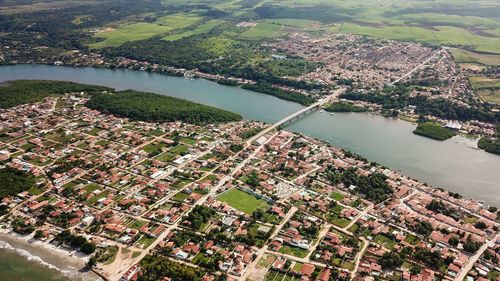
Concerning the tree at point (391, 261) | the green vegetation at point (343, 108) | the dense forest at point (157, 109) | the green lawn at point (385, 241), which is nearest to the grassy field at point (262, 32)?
the green vegetation at point (343, 108)

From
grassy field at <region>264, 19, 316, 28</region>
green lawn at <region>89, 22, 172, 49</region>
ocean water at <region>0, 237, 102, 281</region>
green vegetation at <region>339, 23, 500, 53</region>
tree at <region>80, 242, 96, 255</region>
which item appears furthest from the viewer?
grassy field at <region>264, 19, 316, 28</region>

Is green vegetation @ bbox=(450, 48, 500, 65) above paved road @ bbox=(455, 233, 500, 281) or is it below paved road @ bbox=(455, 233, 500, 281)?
above

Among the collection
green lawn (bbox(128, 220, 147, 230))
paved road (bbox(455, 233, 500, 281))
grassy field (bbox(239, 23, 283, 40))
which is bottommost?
paved road (bbox(455, 233, 500, 281))

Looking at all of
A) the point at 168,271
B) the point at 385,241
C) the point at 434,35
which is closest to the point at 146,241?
the point at 168,271

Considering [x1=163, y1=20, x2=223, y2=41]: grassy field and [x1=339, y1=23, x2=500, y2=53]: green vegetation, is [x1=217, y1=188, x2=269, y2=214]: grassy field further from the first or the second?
[x1=339, y1=23, x2=500, y2=53]: green vegetation

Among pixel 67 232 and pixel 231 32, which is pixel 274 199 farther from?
pixel 231 32

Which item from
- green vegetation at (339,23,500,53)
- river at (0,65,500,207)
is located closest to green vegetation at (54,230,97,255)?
river at (0,65,500,207)
